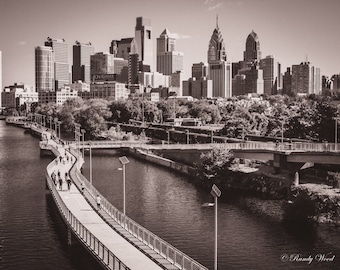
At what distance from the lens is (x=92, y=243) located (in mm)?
35625

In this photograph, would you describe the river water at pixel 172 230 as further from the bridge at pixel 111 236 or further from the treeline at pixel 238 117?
the treeline at pixel 238 117

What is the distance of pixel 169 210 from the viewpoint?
51.2 meters

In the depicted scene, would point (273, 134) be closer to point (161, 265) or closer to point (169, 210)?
point (169, 210)

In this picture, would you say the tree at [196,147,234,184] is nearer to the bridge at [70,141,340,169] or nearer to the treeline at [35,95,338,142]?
the bridge at [70,141,340,169]

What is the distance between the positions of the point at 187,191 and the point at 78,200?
1708cm

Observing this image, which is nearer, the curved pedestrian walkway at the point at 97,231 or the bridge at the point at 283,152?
the curved pedestrian walkway at the point at 97,231

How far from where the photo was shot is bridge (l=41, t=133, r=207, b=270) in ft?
102

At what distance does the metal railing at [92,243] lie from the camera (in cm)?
3101

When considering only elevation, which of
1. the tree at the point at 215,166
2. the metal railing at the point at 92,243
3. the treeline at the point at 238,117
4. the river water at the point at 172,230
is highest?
the treeline at the point at 238,117

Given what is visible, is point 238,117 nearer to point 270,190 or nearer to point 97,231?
point 270,190

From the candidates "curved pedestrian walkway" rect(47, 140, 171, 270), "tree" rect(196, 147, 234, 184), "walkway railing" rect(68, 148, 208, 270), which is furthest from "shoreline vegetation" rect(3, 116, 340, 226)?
"curved pedestrian walkway" rect(47, 140, 171, 270)

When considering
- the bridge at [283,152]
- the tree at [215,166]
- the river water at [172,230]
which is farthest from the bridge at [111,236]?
the bridge at [283,152]

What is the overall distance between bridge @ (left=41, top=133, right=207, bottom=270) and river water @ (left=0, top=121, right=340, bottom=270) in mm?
1458

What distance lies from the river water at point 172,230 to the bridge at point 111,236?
4.78 ft
